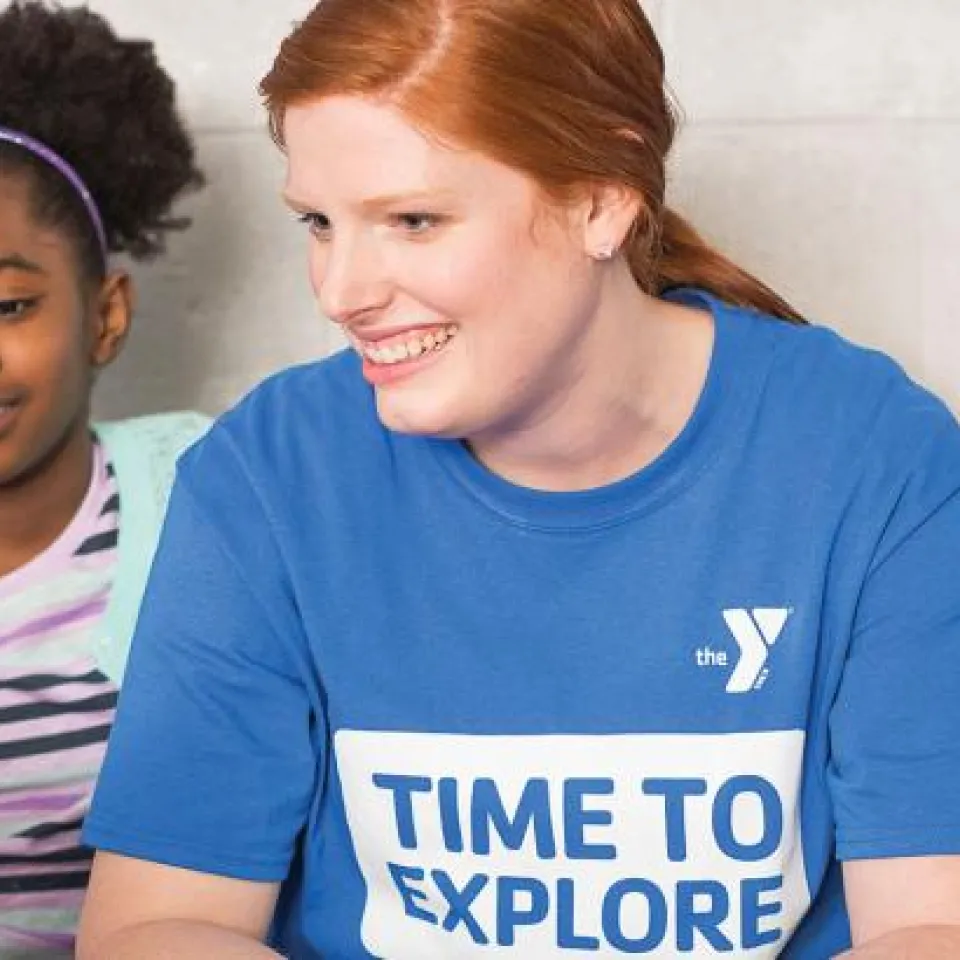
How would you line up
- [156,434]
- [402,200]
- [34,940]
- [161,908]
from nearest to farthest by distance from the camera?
[402,200]
[161,908]
[34,940]
[156,434]

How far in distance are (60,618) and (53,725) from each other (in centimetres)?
8

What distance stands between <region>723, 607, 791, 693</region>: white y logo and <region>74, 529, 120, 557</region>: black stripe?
523mm

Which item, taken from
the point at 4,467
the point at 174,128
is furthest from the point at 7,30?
the point at 4,467

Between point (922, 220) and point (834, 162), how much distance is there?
8cm

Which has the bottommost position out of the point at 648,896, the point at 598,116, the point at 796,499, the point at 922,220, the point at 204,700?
the point at 648,896

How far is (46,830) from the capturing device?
1.38 metres

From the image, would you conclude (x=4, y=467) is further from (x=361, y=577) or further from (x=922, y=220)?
(x=922, y=220)

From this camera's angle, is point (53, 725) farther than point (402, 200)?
Yes

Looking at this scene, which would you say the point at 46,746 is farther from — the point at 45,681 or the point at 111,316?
the point at 111,316

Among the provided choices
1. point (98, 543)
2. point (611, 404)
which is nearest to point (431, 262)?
point (611, 404)

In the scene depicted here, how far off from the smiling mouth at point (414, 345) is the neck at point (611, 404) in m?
0.08

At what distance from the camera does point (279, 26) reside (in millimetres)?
1578

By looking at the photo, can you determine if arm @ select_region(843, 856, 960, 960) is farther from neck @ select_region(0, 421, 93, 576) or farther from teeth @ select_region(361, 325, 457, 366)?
neck @ select_region(0, 421, 93, 576)

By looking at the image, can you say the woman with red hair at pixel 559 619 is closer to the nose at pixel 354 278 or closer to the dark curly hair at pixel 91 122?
the nose at pixel 354 278
